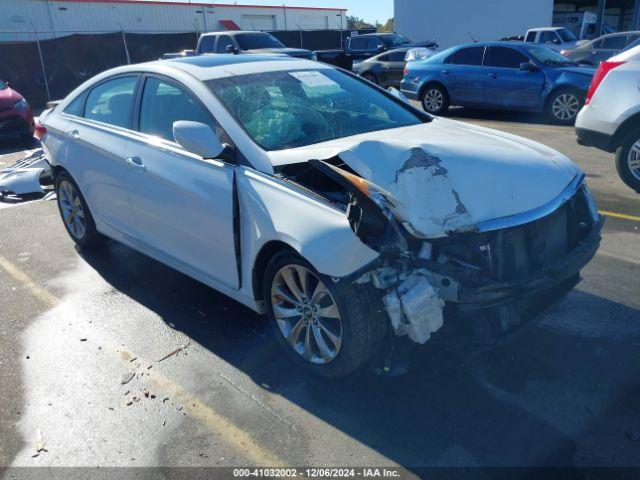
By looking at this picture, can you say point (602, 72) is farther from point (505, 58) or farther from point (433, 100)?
point (433, 100)

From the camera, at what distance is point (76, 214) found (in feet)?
17.3

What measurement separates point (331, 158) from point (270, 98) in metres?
0.91

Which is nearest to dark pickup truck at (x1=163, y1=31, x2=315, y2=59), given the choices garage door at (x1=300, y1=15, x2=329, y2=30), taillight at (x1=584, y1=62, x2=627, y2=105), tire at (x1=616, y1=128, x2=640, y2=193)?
taillight at (x1=584, y1=62, x2=627, y2=105)

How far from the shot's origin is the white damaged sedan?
2783 mm

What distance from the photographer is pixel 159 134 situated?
400 centimetres

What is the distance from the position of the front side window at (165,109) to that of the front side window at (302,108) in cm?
20

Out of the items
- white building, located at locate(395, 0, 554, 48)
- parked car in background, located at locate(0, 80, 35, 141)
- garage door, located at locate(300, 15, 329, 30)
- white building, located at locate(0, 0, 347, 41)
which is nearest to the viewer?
parked car in background, located at locate(0, 80, 35, 141)

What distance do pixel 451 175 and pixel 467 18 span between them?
1295 inches

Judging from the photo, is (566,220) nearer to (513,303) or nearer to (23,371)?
(513,303)

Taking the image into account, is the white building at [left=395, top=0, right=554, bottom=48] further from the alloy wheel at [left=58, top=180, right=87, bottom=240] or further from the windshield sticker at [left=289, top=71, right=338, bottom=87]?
the alloy wheel at [left=58, top=180, right=87, bottom=240]

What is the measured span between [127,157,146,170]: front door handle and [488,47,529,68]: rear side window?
374 inches

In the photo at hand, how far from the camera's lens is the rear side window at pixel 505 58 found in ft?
37.1

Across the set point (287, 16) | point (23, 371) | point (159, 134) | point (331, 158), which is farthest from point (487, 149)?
point (287, 16)

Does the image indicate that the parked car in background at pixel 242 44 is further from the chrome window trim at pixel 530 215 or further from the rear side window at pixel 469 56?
the chrome window trim at pixel 530 215
